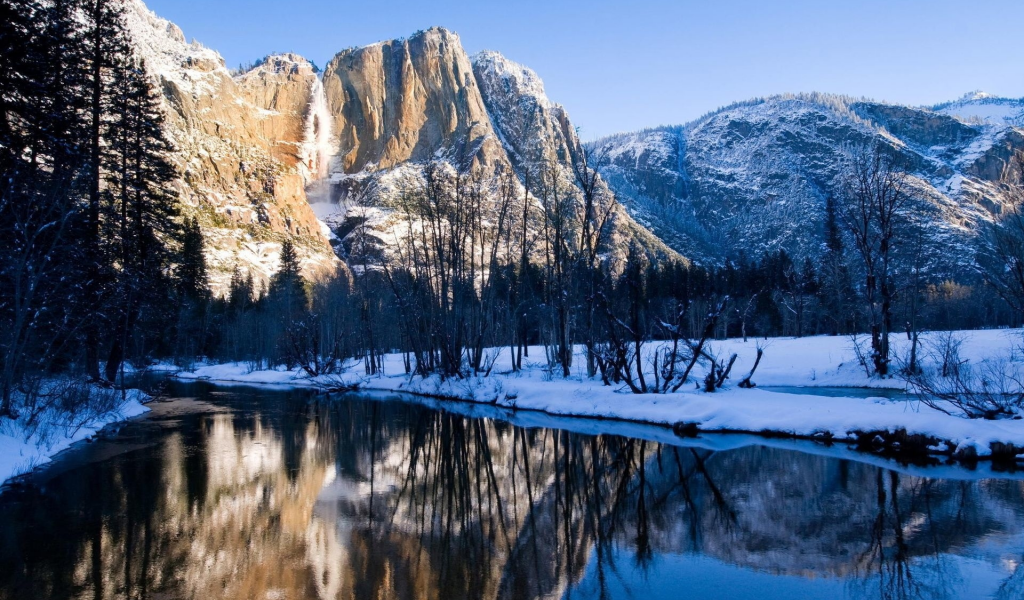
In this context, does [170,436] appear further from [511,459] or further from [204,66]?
[204,66]

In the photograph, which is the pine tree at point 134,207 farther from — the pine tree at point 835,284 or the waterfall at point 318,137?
the waterfall at point 318,137

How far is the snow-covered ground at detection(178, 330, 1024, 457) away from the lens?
1259 centimetres

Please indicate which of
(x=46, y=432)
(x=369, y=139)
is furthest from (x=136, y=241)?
(x=369, y=139)

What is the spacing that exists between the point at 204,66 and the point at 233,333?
4381 inches

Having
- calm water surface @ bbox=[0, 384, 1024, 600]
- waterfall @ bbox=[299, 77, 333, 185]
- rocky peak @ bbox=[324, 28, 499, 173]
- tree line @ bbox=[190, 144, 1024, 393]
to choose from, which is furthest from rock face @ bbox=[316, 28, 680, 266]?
calm water surface @ bbox=[0, 384, 1024, 600]

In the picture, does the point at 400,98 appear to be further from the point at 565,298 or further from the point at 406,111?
the point at 565,298

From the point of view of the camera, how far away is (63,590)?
5633mm

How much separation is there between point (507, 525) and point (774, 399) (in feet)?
42.9

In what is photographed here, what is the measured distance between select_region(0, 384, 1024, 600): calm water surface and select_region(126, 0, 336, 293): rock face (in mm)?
85765

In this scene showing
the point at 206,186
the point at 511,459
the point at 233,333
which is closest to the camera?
the point at 511,459

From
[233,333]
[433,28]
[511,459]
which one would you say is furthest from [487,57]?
[511,459]

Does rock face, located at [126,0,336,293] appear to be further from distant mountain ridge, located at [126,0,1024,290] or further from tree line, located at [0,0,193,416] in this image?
tree line, located at [0,0,193,416]

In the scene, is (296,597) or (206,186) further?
(206,186)

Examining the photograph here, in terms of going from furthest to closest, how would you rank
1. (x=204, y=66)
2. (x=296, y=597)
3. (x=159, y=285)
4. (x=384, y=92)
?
(x=384, y=92), (x=204, y=66), (x=159, y=285), (x=296, y=597)
